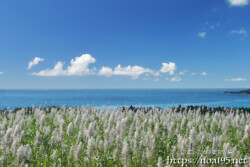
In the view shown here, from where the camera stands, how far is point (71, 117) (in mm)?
10438

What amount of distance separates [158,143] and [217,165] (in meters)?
1.89

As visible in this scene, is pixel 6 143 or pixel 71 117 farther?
pixel 71 117

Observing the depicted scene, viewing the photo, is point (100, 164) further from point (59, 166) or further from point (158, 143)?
point (158, 143)

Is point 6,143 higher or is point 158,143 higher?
point 6,143

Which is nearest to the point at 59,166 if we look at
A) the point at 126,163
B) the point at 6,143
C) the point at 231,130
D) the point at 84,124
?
the point at 6,143

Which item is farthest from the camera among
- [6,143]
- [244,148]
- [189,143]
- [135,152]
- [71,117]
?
[71,117]

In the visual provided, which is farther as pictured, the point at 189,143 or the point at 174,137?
the point at 174,137

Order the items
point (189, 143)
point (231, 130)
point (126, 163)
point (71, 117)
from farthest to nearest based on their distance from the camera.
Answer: point (71, 117)
point (231, 130)
point (189, 143)
point (126, 163)

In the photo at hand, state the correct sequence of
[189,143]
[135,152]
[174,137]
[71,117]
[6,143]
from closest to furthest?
[189,143] < [6,143] < [135,152] < [174,137] < [71,117]

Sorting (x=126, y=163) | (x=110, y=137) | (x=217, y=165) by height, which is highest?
(x=110, y=137)

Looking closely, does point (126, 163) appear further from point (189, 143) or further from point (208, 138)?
point (208, 138)

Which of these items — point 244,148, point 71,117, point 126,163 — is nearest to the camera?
point 126,163

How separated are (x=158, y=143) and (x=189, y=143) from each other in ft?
7.52

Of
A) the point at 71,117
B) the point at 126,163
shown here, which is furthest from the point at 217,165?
the point at 71,117
